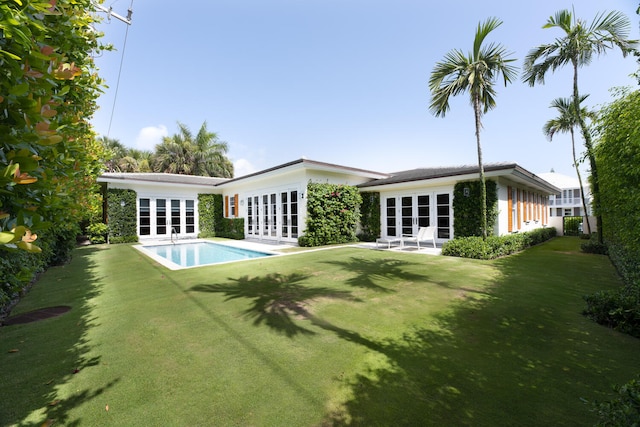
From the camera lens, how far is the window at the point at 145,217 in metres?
18.3

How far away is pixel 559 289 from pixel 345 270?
202 inches

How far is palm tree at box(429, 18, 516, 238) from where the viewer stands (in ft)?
31.3

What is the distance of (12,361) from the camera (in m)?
3.31

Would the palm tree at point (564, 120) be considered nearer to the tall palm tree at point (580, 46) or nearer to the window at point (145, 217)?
the tall palm tree at point (580, 46)

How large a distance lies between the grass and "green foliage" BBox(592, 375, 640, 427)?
0.92 meters

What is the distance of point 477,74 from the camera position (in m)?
9.72

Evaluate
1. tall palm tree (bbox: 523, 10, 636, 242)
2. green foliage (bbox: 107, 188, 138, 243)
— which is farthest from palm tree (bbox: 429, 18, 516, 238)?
green foliage (bbox: 107, 188, 138, 243)

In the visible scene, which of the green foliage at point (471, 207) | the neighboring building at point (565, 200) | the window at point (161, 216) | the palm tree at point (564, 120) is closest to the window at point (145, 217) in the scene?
the window at point (161, 216)

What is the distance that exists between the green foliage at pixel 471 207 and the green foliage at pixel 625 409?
434 inches

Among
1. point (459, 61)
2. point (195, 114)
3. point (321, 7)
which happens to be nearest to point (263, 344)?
point (459, 61)

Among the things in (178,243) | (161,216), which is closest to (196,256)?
(178,243)

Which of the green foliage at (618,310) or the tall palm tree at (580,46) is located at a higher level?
the tall palm tree at (580,46)

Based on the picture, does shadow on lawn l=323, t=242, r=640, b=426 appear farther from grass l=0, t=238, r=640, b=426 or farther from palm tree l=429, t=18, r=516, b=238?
palm tree l=429, t=18, r=516, b=238

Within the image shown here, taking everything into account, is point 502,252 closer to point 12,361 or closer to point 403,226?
point 403,226
